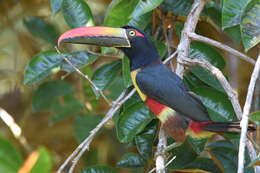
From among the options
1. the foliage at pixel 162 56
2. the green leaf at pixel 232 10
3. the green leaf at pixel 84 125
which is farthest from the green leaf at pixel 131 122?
the green leaf at pixel 84 125

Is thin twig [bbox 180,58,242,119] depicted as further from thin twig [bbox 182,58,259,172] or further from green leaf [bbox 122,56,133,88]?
green leaf [bbox 122,56,133,88]

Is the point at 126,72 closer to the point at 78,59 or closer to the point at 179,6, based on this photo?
the point at 78,59

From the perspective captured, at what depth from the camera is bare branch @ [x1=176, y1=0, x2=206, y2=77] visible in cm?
271

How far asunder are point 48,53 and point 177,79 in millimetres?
731

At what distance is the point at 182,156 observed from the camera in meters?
2.85

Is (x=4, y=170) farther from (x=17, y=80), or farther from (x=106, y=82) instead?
(x=17, y=80)

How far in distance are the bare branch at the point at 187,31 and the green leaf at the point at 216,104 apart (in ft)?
0.54

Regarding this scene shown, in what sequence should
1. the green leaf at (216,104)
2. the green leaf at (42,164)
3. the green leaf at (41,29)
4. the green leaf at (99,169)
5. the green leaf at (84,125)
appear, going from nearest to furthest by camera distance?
1. the green leaf at (42,164)
2. the green leaf at (99,169)
3. the green leaf at (216,104)
4. the green leaf at (84,125)
5. the green leaf at (41,29)

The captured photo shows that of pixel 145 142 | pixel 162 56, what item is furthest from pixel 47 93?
pixel 145 142

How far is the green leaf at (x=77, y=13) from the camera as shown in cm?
295

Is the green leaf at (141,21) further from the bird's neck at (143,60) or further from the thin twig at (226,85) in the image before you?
the thin twig at (226,85)

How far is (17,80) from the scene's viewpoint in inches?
170

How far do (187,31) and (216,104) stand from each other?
40 cm

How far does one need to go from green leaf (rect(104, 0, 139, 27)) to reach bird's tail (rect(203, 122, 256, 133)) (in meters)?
0.70
